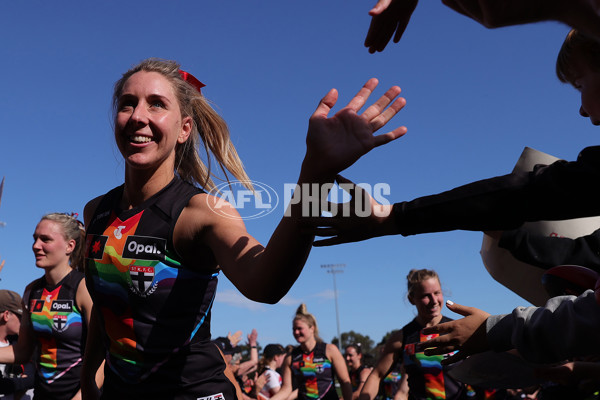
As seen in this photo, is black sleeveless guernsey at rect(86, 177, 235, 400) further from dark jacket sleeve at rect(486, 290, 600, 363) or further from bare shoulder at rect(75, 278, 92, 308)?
bare shoulder at rect(75, 278, 92, 308)

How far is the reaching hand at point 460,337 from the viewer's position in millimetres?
2338

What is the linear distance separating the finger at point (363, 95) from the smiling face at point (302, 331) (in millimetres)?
9947

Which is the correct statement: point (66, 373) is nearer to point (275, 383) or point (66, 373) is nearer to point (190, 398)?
point (190, 398)

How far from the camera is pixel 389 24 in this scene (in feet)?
7.13

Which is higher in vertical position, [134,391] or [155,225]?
[155,225]

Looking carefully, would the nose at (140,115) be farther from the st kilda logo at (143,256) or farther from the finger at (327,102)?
the finger at (327,102)

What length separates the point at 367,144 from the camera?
1852mm

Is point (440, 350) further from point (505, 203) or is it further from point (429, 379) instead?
point (429, 379)

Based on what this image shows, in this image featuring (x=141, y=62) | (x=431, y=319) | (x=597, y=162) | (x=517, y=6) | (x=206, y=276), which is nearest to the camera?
(x=517, y=6)

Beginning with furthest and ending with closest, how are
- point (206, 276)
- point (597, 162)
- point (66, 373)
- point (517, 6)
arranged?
point (66, 373), point (206, 276), point (597, 162), point (517, 6)

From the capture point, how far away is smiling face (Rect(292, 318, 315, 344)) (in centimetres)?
1156

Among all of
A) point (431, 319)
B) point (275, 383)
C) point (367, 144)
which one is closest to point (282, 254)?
point (367, 144)

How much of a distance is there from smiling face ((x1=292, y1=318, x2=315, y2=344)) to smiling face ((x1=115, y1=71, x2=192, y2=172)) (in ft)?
29.4

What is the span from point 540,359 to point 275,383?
37.2ft
